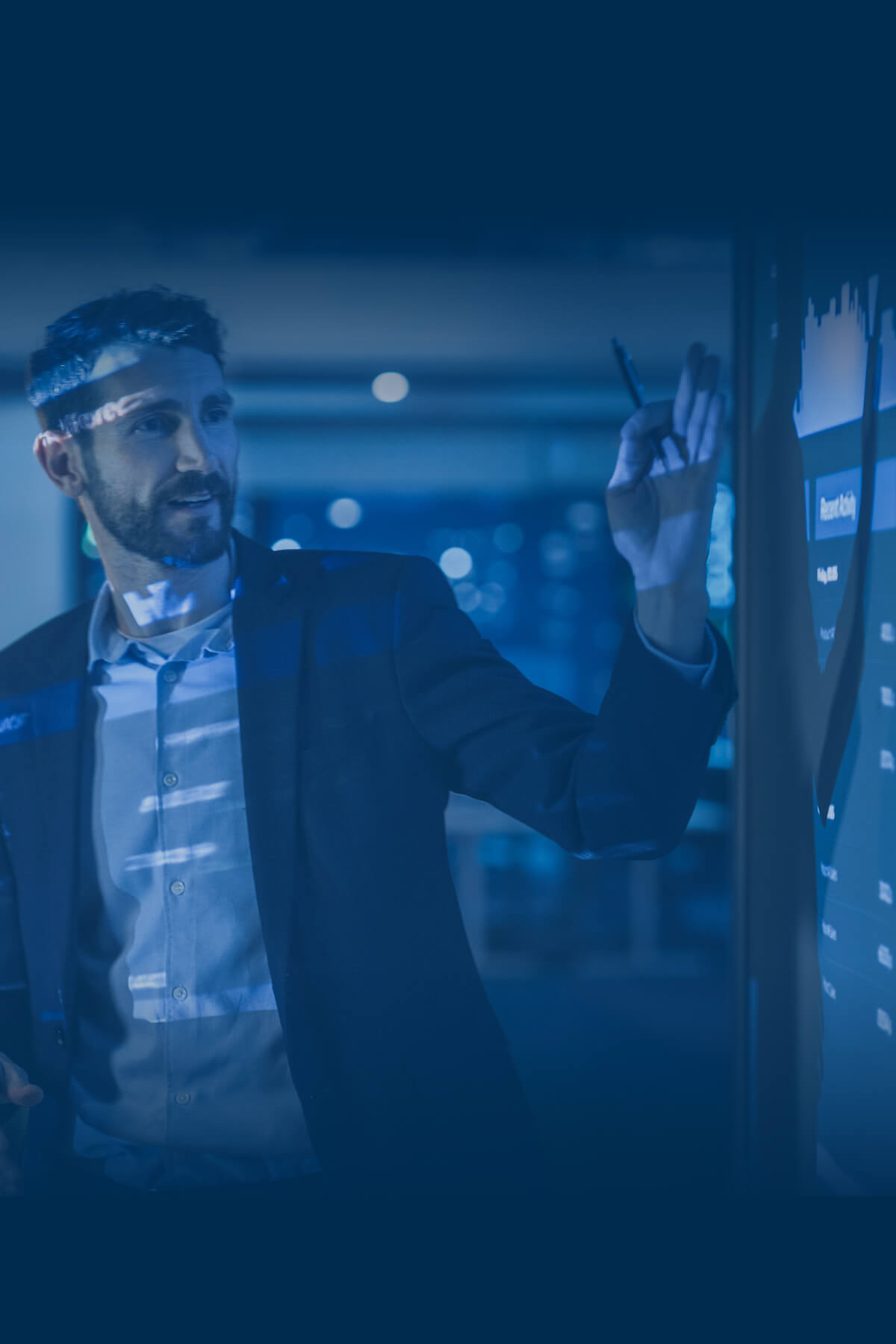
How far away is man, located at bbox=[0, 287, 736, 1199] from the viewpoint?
4.65 feet

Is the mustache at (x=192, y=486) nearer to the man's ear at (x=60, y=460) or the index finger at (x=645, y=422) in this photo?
the man's ear at (x=60, y=460)

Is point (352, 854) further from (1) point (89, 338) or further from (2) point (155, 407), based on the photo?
(1) point (89, 338)

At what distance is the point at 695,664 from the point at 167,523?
800 mm

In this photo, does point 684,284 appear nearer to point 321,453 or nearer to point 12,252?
point 321,453

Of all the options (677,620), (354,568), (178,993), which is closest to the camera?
(677,620)

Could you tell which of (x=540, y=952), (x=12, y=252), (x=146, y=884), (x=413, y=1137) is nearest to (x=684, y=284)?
(x=12, y=252)

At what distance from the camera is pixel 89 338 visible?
1469mm

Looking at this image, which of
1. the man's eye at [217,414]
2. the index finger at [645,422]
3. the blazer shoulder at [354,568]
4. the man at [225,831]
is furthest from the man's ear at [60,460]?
the index finger at [645,422]

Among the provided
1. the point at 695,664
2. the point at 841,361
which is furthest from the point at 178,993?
the point at 841,361

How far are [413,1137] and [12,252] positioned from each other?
4.64 ft

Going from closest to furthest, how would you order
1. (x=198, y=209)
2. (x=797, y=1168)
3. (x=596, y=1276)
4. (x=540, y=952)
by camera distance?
(x=596, y=1276)
(x=198, y=209)
(x=797, y=1168)
(x=540, y=952)

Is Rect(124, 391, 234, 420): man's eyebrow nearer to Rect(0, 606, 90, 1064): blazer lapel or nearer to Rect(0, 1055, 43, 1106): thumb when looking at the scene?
Rect(0, 606, 90, 1064): blazer lapel

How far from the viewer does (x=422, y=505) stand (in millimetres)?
1600

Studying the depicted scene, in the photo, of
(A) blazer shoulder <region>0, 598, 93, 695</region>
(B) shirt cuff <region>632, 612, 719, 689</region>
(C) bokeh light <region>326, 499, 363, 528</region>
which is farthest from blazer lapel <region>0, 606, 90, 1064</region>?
(B) shirt cuff <region>632, 612, 719, 689</region>
